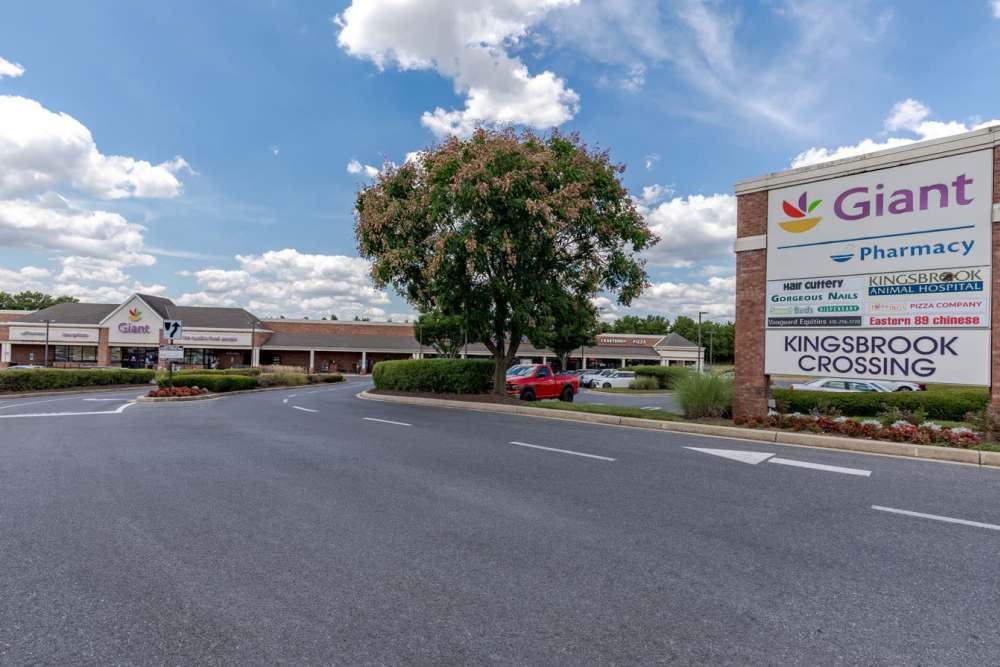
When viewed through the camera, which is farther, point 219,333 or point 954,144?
point 219,333

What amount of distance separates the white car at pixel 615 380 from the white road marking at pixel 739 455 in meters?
28.6

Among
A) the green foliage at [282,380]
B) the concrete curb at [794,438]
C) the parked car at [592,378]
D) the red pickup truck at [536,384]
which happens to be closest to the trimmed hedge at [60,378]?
the green foliage at [282,380]

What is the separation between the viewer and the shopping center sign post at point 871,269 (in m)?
10.9

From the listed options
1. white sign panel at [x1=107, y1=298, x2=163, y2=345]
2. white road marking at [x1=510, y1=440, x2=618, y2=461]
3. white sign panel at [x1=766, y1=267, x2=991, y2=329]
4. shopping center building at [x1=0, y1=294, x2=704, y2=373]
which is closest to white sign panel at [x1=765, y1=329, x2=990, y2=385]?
white sign panel at [x1=766, y1=267, x2=991, y2=329]

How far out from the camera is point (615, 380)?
127 feet

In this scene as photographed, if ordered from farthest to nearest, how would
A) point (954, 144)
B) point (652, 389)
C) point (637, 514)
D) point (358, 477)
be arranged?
1. point (652, 389)
2. point (954, 144)
3. point (358, 477)
4. point (637, 514)

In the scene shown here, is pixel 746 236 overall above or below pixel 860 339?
above

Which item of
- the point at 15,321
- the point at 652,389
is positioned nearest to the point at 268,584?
the point at 652,389

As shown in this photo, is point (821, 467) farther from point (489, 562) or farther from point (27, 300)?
point (27, 300)

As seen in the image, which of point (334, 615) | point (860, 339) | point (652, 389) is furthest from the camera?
point (652, 389)

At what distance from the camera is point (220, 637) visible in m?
3.14

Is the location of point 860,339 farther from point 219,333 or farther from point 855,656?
point 219,333

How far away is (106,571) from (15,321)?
6706 centimetres

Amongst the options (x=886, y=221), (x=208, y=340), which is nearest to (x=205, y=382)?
(x=886, y=221)
